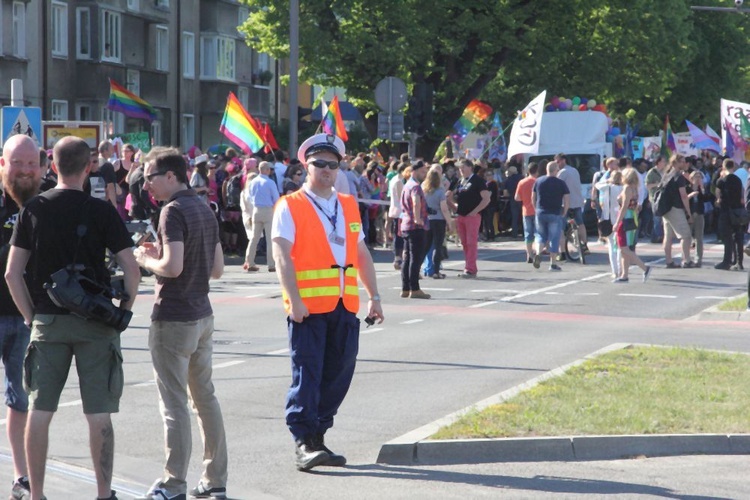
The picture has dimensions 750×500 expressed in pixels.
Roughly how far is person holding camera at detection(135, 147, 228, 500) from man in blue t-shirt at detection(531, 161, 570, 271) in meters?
16.1

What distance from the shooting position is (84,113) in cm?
4231

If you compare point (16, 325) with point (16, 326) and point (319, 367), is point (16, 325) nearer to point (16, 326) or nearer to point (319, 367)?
point (16, 326)

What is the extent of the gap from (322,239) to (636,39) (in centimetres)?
3972

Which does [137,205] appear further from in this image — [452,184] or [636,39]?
[636,39]

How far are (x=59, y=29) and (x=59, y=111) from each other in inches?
93.1

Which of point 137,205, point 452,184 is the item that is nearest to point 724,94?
point 452,184

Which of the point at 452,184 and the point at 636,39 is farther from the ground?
the point at 636,39

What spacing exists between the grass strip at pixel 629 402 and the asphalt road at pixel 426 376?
1.37ft

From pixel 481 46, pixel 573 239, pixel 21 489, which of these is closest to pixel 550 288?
pixel 573 239

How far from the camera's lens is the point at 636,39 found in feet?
151

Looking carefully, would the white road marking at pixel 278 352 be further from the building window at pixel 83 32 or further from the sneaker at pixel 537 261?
the building window at pixel 83 32

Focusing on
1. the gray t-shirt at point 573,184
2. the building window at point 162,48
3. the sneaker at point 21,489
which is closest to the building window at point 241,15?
the building window at point 162,48

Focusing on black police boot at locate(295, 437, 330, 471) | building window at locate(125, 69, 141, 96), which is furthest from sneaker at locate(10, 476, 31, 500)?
building window at locate(125, 69, 141, 96)

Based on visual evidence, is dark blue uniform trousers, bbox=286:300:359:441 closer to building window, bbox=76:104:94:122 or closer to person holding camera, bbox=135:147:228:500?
person holding camera, bbox=135:147:228:500
